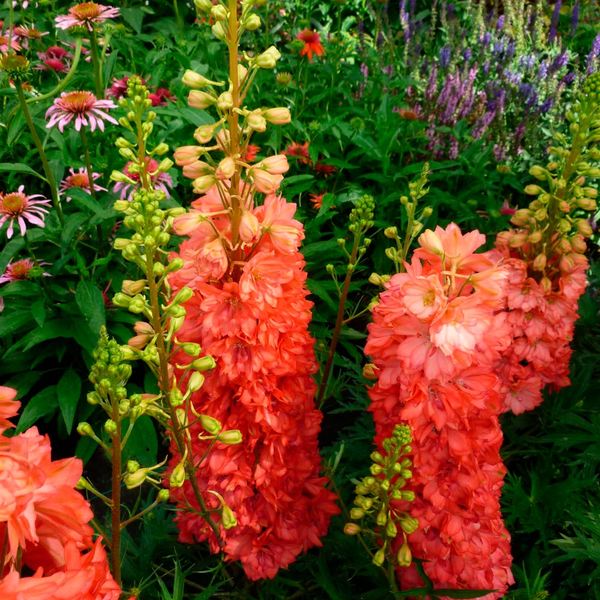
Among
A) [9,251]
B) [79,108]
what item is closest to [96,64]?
[79,108]

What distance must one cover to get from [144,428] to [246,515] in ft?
3.68

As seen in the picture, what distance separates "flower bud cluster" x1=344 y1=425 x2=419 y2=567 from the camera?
5.07ft

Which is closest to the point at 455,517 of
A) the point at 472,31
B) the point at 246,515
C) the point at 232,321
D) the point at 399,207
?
the point at 246,515

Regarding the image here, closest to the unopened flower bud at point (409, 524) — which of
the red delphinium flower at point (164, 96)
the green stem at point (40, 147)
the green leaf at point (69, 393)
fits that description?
the green leaf at point (69, 393)

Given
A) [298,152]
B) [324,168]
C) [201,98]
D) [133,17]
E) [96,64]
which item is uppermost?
[201,98]

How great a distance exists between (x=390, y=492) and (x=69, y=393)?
1.75 m

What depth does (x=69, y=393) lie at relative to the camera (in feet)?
9.48

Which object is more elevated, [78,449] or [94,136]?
[94,136]

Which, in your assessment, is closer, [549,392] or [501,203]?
[549,392]

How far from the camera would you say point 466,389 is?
5.22ft

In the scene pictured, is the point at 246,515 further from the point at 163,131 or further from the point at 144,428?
the point at 163,131

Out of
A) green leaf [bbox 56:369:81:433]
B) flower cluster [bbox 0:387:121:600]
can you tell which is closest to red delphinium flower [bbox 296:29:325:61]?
green leaf [bbox 56:369:81:433]

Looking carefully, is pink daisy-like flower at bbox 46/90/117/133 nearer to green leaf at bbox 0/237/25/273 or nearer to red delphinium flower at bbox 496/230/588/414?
green leaf at bbox 0/237/25/273

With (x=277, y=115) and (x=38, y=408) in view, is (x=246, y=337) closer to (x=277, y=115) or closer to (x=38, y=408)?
(x=277, y=115)
